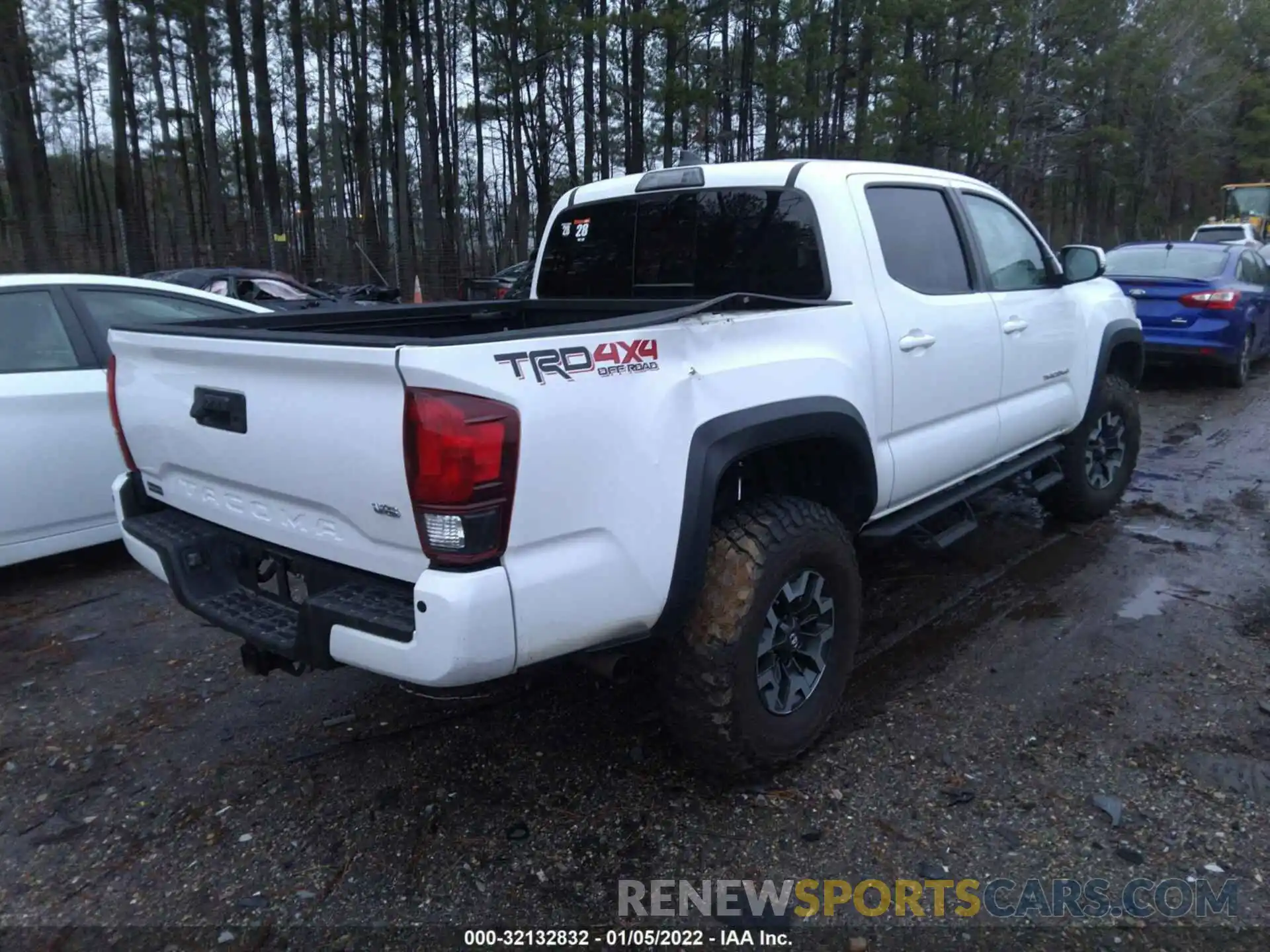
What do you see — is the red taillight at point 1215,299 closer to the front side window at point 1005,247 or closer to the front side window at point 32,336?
the front side window at point 1005,247

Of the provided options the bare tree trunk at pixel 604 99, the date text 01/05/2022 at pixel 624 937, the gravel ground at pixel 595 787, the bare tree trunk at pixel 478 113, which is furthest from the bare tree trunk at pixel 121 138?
the date text 01/05/2022 at pixel 624 937

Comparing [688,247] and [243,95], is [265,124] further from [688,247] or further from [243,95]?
[688,247]

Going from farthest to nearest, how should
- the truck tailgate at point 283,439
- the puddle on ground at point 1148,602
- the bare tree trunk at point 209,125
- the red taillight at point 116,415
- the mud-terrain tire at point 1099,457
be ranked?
the bare tree trunk at point 209,125
the mud-terrain tire at point 1099,457
the puddle on ground at point 1148,602
the red taillight at point 116,415
the truck tailgate at point 283,439

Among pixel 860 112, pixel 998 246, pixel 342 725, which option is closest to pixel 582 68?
pixel 860 112

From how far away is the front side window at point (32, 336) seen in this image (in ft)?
16.3

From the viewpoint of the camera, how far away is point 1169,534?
222 inches

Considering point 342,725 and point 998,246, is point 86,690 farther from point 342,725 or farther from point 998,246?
point 998,246

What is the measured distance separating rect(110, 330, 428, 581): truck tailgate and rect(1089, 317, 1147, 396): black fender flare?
4323 millimetres

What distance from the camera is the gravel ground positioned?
266 centimetres

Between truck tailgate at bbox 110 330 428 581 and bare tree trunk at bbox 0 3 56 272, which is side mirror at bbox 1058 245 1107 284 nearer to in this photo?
truck tailgate at bbox 110 330 428 581

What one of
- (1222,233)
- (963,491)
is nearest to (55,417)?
(963,491)

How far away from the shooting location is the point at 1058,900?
264 cm

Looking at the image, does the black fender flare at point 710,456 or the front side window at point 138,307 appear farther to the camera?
the front side window at point 138,307

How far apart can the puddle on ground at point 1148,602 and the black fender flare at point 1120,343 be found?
1140 millimetres
